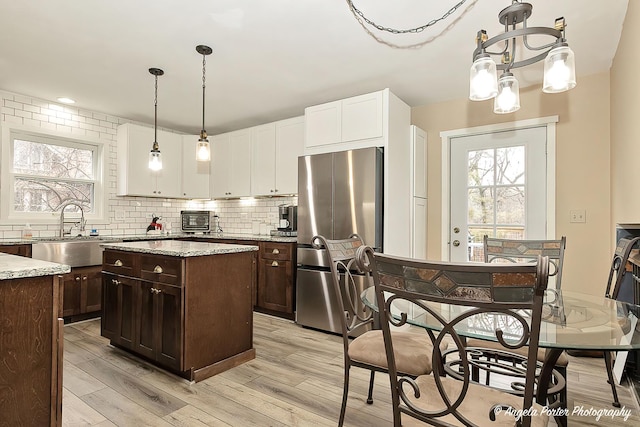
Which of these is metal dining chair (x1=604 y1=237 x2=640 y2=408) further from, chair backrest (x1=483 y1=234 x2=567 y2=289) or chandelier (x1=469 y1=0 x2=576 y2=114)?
chandelier (x1=469 y1=0 x2=576 y2=114)

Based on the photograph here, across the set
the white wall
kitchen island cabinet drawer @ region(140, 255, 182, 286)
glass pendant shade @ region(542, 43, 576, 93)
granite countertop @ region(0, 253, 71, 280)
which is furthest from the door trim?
granite countertop @ region(0, 253, 71, 280)

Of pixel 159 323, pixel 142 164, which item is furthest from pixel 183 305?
pixel 142 164

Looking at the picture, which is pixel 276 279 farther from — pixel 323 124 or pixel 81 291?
pixel 81 291

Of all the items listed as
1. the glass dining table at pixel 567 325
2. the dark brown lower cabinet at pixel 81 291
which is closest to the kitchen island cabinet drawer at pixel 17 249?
the dark brown lower cabinet at pixel 81 291

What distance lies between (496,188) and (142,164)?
4339mm

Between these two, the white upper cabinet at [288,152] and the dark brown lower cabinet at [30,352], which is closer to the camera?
the dark brown lower cabinet at [30,352]

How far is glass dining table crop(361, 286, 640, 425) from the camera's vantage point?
114 cm

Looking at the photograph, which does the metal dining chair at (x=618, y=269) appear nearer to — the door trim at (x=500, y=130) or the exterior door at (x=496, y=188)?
the door trim at (x=500, y=130)

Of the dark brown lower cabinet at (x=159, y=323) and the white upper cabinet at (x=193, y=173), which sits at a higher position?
the white upper cabinet at (x=193, y=173)

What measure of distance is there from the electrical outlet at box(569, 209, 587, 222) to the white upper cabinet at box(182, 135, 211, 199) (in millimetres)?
4564

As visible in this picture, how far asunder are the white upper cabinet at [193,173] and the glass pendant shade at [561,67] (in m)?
4.57

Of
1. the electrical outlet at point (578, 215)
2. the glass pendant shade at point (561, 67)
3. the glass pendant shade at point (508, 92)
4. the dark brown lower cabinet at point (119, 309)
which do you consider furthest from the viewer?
the electrical outlet at point (578, 215)

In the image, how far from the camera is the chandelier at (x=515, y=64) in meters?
1.47

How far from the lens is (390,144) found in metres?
3.39
